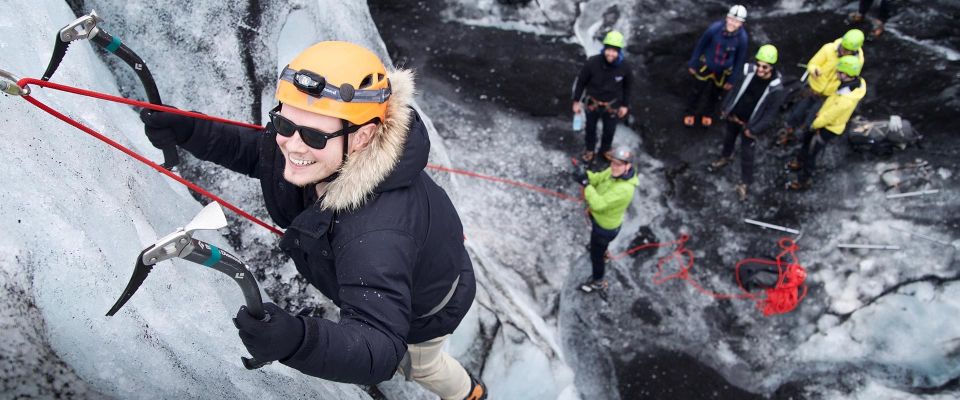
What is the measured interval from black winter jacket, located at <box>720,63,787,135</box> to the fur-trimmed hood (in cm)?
537

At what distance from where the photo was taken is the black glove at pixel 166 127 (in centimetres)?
280

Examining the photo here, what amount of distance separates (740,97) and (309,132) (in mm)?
5898

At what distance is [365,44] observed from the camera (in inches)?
262

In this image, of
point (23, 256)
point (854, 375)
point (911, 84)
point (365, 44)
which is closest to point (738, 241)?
point (854, 375)

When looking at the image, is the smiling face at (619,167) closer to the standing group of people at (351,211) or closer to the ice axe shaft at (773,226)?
the standing group of people at (351,211)

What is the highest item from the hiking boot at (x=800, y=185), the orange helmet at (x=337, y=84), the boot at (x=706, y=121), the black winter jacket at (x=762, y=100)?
the orange helmet at (x=337, y=84)

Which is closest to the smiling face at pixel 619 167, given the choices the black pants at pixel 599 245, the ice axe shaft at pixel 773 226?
the black pants at pixel 599 245

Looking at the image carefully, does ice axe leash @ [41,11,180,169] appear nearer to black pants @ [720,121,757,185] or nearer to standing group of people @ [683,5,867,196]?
standing group of people @ [683,5,867,196]

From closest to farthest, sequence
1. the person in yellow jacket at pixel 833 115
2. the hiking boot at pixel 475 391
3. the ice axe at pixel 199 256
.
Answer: the ice axe at pixel 199 256 < the hiking boot at pixel 475 391 < the person in yellow jacket at pixel 833 115

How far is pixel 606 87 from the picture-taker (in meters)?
6.99

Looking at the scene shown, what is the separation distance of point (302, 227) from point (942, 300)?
640 centimetres

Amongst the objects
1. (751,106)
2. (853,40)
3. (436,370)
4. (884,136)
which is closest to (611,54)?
(751,106)

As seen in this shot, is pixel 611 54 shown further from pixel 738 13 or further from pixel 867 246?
pixel 867 246

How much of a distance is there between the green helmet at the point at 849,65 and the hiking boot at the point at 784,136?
1.47 m
